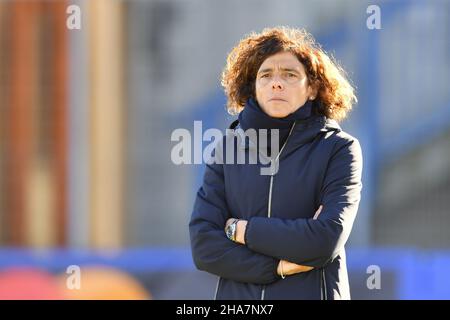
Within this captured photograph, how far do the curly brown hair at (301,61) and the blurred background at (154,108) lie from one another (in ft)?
14.6

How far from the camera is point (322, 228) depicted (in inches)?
108

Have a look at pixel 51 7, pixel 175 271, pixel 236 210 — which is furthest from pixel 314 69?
pixel 51 7

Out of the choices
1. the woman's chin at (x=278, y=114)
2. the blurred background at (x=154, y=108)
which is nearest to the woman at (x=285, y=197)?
the woman's chin at (x=278, y=114)

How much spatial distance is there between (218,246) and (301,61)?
24.5 inches

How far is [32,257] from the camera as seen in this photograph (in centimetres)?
570

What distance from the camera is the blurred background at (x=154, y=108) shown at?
7.84 metres

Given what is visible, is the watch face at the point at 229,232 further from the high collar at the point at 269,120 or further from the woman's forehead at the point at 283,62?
the woman's forehead at the point at 283,62

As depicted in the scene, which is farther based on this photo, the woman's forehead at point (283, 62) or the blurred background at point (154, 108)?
the blurred background at point (154, 108)

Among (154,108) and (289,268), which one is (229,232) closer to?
(289,268)

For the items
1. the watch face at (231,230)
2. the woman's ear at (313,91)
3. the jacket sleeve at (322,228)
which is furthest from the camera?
the woman's ear at (313,91)

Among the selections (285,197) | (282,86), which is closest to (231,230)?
(285,197)

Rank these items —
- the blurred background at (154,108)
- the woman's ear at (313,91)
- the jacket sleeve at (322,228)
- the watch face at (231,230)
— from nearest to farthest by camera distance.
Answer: the jacket sleeve at (322,228) < the watch face at (231,230) < the woman's ear at (313,91) < the blurred background at (154,108)
